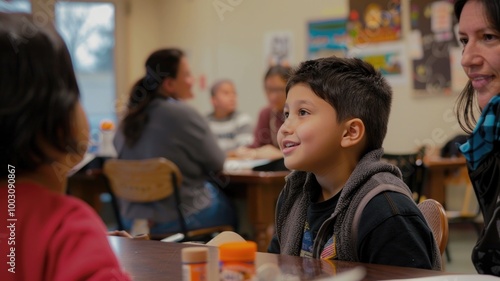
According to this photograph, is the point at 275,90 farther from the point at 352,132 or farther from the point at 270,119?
the point at 352,132

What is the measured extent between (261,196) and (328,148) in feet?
7.06

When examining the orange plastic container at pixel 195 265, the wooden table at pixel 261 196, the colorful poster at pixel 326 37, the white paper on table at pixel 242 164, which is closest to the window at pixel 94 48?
the colorful poster at pixel 326 37

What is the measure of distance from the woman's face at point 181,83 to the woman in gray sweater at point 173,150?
0.06 m

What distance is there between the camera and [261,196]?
3.73m

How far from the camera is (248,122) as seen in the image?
6441mm

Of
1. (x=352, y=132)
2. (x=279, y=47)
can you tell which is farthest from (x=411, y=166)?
(x=279, y=47)

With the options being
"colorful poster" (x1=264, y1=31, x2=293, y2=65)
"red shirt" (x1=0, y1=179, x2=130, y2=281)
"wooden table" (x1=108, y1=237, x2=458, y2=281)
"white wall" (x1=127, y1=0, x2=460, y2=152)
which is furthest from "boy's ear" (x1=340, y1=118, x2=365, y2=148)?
"colorful poster" (x1=264, y1=31, x2=293, y2=65)

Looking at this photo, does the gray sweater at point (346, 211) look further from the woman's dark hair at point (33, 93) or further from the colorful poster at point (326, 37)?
the colorful poster at point (326, 37)

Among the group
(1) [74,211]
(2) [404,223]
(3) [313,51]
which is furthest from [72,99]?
(3) [313,51]

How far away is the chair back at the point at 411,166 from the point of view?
3582mm

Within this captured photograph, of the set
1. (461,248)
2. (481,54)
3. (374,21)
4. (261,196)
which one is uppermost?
(374,21)

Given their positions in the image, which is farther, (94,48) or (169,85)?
(94,48)

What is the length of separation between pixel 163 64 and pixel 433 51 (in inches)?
118

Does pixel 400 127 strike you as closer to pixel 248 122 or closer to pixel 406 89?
pixel 406 89
